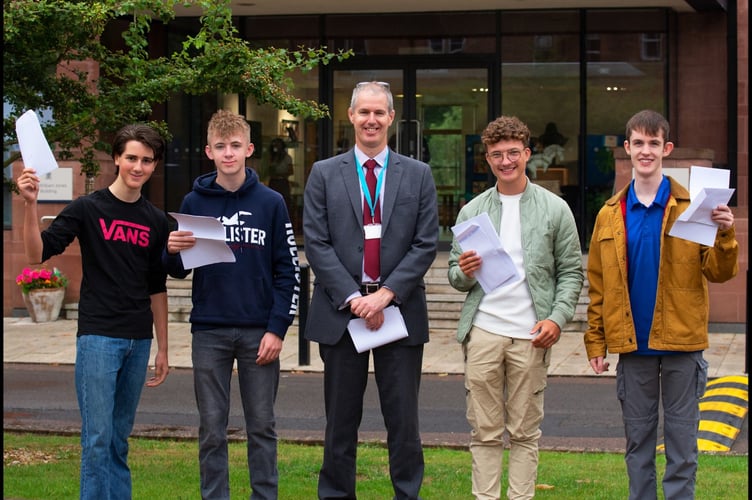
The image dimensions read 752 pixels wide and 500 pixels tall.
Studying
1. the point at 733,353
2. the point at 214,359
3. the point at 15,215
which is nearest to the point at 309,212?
the point at 214,359

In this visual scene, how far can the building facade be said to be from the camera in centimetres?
1894

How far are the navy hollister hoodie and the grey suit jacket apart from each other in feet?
0.52

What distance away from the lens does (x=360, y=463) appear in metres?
7.83

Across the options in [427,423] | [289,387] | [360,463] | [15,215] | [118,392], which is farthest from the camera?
[15,215]

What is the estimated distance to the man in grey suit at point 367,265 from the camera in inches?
230

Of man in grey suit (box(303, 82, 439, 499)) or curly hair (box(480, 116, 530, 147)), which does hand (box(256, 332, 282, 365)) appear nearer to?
man in grey suit (box(303, 82, 439, 499))

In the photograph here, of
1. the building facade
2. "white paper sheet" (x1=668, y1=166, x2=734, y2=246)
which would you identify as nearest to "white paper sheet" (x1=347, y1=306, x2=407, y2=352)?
"white paper sheet" (x1=668, y1=166, x2=734, y2=246)

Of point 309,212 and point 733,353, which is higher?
point 309,212

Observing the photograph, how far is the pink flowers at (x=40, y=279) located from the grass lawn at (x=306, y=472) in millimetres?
8378

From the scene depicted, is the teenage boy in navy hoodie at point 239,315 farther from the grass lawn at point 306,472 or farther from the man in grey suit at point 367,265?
the grass lawn at point 306,472

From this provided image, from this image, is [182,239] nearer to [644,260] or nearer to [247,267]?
[247,267]

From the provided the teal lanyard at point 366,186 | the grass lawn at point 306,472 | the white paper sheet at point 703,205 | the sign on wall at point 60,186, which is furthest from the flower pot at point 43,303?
the white paper sheet at point 703,205

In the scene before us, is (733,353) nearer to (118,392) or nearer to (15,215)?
(118,392)

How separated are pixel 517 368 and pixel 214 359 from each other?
1.52 m
